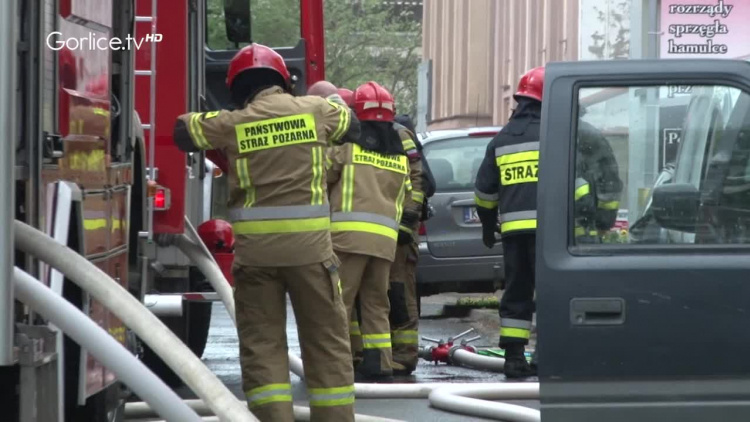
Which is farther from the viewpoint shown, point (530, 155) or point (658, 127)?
point (530, 155)

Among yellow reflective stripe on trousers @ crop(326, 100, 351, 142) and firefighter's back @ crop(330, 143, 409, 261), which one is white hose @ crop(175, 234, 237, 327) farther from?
yellow reflective stripe on trousers @ crop(326, 100, 351, 142)

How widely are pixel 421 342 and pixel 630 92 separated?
22.8ft

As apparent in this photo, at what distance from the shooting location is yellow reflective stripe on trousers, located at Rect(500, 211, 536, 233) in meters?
8.52

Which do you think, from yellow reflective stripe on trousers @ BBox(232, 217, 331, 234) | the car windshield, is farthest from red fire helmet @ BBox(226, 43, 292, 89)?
the car windshield

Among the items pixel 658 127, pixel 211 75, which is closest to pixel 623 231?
pixel 658 127

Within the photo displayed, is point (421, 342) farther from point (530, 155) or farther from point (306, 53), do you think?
point (530, 155)

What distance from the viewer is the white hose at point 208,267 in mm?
7219

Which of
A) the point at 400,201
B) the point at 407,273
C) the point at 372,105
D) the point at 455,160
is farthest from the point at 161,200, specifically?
the point at 455,160

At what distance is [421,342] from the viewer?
450 inches

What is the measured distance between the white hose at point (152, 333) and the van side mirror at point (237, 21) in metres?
6.64

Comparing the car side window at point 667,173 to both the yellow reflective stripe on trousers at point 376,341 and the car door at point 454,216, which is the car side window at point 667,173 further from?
the car door at point 454,216

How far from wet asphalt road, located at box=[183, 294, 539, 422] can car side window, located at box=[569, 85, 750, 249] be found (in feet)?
9.85

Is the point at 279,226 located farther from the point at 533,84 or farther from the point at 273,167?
the point at 533,84

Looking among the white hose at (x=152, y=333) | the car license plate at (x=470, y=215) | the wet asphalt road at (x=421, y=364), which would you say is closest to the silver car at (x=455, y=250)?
the car license plate at (x=470, y=215)
